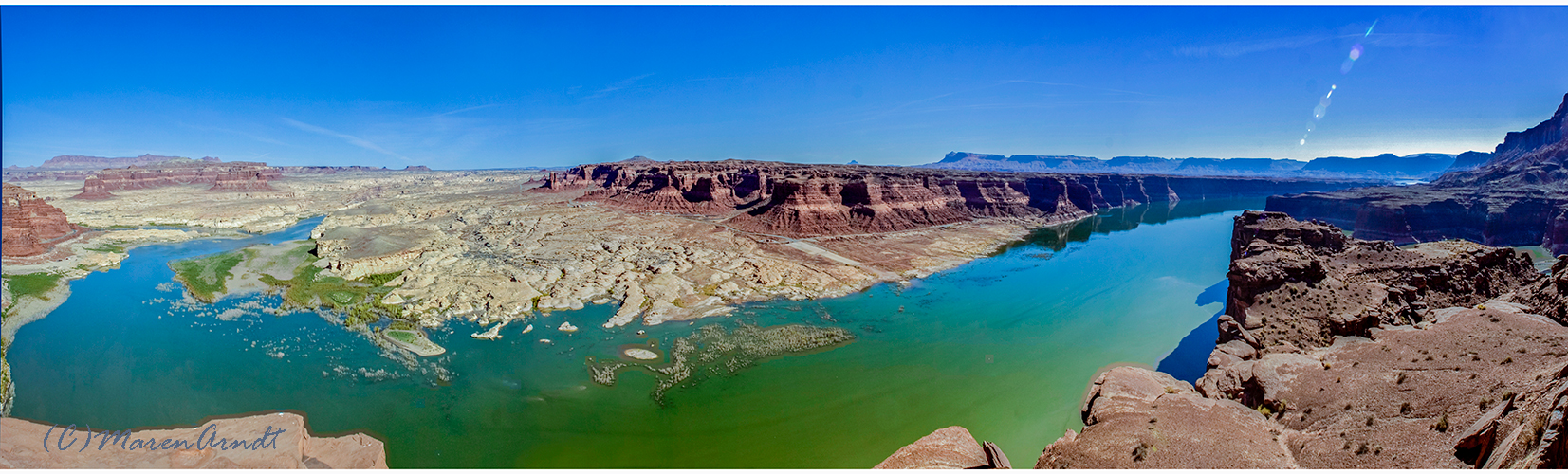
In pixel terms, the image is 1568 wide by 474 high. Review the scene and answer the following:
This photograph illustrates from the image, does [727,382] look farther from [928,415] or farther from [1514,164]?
[1514,164]

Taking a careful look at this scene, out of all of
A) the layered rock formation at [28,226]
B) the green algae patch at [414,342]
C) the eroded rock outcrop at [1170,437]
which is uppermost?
the layered rock formation at [28,226]

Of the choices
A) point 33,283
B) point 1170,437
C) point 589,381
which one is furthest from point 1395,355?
point 33,283

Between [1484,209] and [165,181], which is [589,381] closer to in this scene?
[1484,209]

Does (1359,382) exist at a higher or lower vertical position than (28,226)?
lower

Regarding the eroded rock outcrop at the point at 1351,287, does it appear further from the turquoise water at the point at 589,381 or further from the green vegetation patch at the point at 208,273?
the green vegetation patch at the point at 208,273

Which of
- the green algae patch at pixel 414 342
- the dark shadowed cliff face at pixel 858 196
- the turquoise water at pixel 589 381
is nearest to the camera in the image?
the turquoise water at pixel 589 381

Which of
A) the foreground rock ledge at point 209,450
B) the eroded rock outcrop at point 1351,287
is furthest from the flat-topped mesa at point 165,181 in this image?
the eroded rock outcrop at point 1351,287

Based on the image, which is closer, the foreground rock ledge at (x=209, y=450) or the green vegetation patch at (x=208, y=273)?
the foreground rock ledge at (x=209, y=450)
